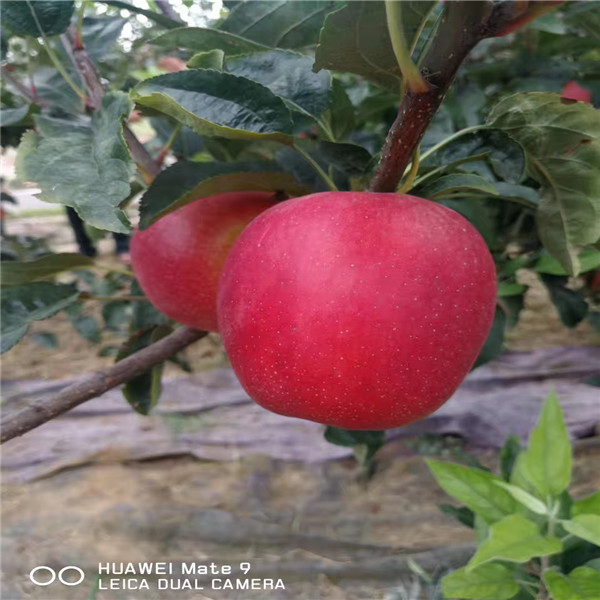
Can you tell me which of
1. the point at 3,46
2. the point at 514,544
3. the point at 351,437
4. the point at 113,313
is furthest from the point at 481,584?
the point at 113,313

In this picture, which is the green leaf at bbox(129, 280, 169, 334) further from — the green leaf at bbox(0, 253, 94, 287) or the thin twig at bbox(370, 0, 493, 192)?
the thin twig at bbox(370, 0, 493, 192)

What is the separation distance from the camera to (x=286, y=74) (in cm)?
51

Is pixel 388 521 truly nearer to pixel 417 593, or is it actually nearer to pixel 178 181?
pixel 417 593

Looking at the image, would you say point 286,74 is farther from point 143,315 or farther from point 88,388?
point 143,315

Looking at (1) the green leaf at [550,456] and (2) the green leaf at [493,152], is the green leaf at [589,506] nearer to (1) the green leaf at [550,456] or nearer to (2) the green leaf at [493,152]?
(1) the green leaf at [550,456]

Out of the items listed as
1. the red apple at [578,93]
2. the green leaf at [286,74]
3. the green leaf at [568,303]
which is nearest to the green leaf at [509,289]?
the green leaf at [568,303]

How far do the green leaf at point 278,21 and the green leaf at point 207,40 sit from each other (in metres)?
0.04

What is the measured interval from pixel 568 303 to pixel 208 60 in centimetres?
75

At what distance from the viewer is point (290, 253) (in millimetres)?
437

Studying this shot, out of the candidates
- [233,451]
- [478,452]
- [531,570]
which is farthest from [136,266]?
[478,452]

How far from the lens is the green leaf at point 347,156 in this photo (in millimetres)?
487

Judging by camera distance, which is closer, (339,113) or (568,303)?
(339,113)

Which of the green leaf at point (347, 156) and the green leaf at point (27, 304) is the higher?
the green leaf at point (347, 156)

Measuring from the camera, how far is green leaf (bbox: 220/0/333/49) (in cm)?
58
